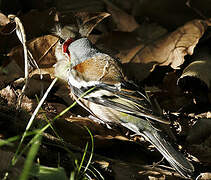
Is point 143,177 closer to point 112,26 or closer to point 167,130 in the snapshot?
point 167,130

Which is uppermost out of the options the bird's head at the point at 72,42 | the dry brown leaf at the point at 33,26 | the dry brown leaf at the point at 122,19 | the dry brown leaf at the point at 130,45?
the dry brown leaf at the point at 33,26

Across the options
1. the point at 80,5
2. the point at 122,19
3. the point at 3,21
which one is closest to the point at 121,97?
the point at 3,21

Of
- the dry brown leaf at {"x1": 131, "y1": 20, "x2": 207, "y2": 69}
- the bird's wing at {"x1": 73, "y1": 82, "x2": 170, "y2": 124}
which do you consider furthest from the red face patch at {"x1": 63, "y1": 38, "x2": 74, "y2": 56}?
the dry brown leaf at {"x1": 131, "y1": 20, "x2": 207, "y2": 69}

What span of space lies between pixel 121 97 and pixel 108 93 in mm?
141

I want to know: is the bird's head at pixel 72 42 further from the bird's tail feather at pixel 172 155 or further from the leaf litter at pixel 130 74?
the bird's tail feather at pixel 172 155

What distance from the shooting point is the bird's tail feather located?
309 cm

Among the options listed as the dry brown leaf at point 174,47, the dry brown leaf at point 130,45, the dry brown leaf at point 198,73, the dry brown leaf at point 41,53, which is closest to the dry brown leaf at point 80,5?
the dry brown leaf at point 130,45

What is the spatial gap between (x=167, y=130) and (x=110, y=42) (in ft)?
5.74

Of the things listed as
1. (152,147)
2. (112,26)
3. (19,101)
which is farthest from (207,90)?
(19,101)

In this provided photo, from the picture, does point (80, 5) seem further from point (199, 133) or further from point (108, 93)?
point (199, 133)

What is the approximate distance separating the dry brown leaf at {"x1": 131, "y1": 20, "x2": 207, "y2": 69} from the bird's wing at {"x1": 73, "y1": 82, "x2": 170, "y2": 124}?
0.96m

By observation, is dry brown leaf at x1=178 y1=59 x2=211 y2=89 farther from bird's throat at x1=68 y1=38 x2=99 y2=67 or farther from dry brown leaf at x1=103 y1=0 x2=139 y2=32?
dry brown leaf at x1=103 y1=0 x2=139 y2=32

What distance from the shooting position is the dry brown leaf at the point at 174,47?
450 cm

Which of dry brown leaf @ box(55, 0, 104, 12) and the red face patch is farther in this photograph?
dry brown leaf @ box(55, 0, 104, 12)
